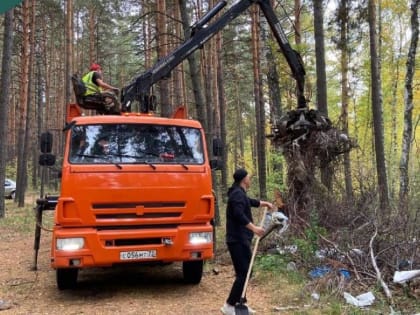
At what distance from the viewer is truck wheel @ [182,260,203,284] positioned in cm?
799

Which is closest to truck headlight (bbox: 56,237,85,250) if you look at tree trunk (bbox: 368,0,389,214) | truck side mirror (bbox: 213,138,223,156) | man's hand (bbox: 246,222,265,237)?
man's hand (bbox: 246,222,265,237)

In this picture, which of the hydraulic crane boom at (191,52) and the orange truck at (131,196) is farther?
the hydraulic crane boom at (191,52)

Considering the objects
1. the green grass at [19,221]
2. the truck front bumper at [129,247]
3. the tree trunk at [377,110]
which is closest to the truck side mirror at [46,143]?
the truck front bumper at [129,247]

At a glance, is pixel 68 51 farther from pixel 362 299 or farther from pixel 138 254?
pixel 362 299

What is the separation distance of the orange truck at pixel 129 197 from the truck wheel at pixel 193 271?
52cm

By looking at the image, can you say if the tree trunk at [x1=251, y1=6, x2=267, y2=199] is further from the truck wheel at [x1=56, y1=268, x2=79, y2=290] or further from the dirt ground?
the truck wheel at [x1=56, y1=268, x2=79, y2=290]

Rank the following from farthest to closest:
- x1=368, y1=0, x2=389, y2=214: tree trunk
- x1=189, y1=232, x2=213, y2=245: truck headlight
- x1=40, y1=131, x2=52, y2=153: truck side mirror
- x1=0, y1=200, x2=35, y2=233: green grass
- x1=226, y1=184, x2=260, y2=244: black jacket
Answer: x1=0, y1=200, x2=35, y2=233: green grass → x1=368, y1=0, x2=389, y2=214: tree trunk → x1=40, y1=131, x2=52, y2=153: truck side mirror → x1=189, y1=232, x2=213, y2=245: truck headlight → x1=226, y1=184, x2=260, y2=244: black jacket

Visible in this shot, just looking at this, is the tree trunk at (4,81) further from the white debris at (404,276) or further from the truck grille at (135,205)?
the white debris at (404,276)

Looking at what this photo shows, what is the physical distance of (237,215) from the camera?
609 centimetres

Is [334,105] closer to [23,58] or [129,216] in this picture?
[23,58]

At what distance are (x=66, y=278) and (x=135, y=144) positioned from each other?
2326 mm

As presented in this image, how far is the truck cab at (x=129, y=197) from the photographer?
680 cm

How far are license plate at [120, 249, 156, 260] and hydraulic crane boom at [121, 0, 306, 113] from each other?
3.43 meters

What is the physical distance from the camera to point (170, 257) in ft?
23.3
